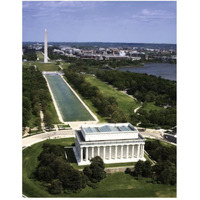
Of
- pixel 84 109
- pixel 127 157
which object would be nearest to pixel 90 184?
pixel 127 157

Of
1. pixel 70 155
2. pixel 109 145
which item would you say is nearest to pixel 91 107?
pixel 70 155

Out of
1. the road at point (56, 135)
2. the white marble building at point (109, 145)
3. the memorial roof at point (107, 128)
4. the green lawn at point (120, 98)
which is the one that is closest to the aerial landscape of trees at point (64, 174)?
the white marble building at point (109, 145)

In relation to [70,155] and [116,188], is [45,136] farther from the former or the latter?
[116,188]

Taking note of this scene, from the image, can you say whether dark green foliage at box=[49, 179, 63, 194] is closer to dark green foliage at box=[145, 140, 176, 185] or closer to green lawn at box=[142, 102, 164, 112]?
dark green foliage at box=[145, 140, 176, 185]

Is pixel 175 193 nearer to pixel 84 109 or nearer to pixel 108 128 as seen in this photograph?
pixel 108 128

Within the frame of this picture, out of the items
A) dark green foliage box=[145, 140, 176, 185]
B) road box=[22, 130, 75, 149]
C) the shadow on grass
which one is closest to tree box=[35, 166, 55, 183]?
the shadow on grass
